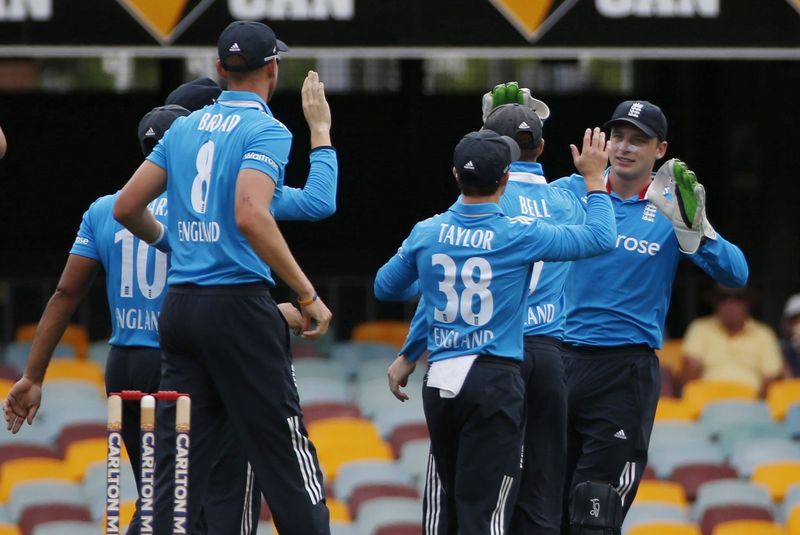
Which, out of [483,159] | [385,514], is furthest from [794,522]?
[483,159]

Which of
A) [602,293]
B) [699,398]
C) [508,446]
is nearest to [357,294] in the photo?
[699,398]

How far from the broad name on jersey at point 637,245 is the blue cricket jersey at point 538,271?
13.4 inches

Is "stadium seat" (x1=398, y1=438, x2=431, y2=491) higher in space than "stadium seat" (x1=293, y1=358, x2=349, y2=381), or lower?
lower

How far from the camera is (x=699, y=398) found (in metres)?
10.7

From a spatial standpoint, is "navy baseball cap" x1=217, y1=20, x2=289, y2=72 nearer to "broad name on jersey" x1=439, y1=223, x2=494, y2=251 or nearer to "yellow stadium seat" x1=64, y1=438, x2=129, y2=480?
"broad name on jersey" x1=439, y1=223, x2=494, y2=251

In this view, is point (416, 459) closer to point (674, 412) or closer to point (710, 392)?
point (674, 412)

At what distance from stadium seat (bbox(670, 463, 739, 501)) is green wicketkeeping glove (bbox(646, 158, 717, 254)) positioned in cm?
336

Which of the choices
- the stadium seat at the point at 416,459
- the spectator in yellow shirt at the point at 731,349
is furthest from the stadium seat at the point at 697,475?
the spectator in yellow shirt at the point at 731,349

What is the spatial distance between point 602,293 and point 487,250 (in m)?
1.09

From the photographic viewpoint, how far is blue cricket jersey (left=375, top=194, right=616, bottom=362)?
224 inches

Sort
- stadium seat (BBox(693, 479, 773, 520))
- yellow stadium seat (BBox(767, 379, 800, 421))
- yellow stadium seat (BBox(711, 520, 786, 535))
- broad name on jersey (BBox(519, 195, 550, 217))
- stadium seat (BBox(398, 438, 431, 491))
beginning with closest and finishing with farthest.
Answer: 1. broad name on jersey (BBox(519, 195, 550, 217))
2. yellow stadium seat (BBox(711, 520, 786, 535))
3. stadium seat (BBox(693, 479, 773, 520))
4. stadium seat (BBox(398, 438, 431, 491))
5. yellow stadium seat (BBox(767, 379, 800, 421))

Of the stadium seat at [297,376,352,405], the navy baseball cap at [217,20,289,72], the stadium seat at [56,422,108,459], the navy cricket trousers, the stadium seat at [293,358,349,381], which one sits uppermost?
the navy baseball cap at [217,20,289,72]

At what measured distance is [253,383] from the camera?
205 inches

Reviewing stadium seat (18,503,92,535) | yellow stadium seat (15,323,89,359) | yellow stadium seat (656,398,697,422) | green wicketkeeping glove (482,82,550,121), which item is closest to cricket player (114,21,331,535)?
green wicketkeeping glove (482,82,550,121)
